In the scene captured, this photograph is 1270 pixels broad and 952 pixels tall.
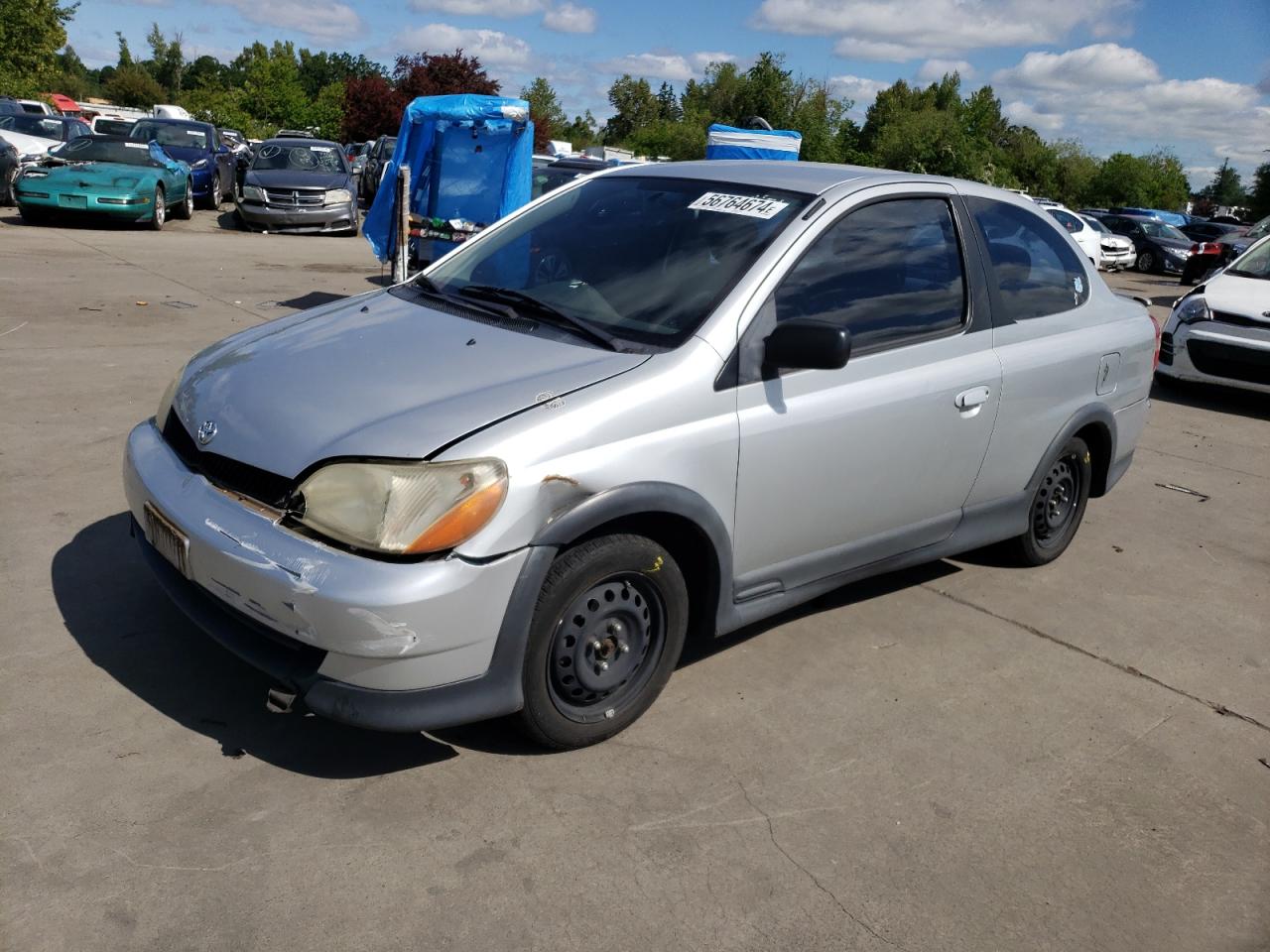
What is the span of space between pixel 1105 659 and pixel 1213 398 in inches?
286

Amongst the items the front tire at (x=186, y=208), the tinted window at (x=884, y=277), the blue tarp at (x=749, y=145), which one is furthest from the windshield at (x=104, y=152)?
the tinted window at (x=884, y=277)

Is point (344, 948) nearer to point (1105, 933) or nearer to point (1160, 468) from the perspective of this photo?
point (1105, 933)

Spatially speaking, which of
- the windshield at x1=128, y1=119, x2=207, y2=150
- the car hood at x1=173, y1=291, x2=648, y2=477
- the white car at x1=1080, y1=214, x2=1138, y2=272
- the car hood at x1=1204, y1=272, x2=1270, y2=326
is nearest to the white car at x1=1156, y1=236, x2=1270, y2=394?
the car hood at x1=1204, y1=272, x2=1270, y2=326

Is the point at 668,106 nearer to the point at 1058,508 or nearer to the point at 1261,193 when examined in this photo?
the point at 1261,193

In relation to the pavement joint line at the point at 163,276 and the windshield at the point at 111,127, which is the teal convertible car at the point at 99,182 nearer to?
the pavement joint line at the point at 163,276

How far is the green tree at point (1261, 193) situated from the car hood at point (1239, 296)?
57.1m

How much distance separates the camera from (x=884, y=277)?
13.5ft

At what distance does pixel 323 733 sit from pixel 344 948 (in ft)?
3.16

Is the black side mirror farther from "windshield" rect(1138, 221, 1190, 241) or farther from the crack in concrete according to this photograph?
"windshield" rect(1138, 221, 1190, 241)

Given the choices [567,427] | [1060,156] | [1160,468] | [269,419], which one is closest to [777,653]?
[567,427]

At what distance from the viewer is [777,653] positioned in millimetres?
4266

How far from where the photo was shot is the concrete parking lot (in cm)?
274

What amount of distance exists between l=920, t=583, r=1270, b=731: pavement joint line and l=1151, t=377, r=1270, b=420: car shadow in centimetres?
624

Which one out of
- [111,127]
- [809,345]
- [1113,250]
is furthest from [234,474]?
[1113,250]
